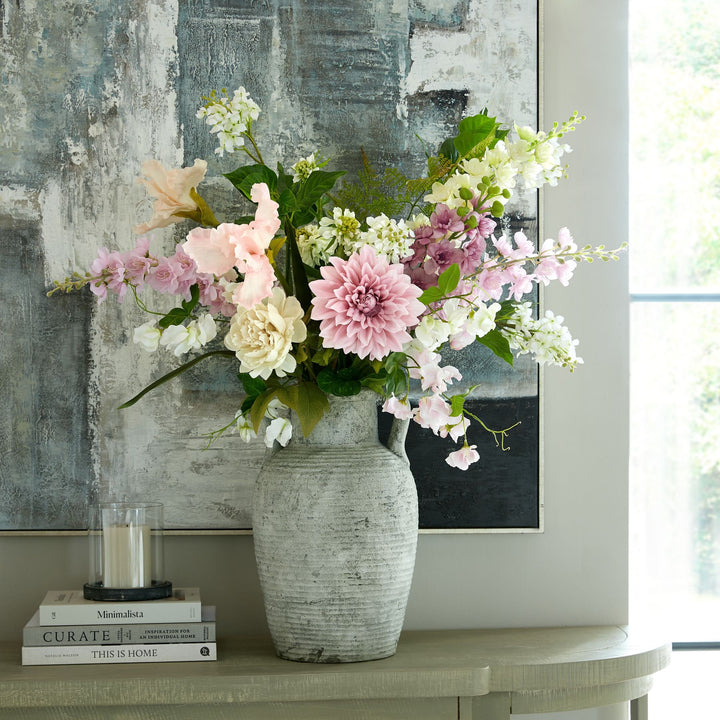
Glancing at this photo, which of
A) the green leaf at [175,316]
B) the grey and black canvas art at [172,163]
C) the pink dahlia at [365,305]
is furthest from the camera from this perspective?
the grey and black canvas art at [172,163]

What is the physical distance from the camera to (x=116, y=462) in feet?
5.04

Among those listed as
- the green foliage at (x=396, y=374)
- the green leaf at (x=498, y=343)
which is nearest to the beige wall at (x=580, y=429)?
the green leaf at (x=498, y=343)

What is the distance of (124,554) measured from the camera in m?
1.36

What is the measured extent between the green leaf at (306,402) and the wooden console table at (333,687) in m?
0.35

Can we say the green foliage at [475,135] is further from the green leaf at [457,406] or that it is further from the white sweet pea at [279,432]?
the white sweet pea at [279,432]

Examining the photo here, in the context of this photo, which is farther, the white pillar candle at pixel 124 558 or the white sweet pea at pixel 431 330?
the white pillar candle at pixel 124 558

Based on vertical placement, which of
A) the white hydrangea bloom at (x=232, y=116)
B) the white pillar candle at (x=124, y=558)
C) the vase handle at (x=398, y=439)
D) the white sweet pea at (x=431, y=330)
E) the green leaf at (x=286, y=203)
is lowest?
the white pillar candle at (x=124, y=558)

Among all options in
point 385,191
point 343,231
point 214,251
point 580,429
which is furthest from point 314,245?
point 580,429

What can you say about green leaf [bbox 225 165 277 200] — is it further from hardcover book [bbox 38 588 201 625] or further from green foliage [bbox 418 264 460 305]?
hardcover book [bbox 38 588 201 625]

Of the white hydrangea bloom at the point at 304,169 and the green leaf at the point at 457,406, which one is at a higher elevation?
the white hydrangea bloom at the point at 304,169

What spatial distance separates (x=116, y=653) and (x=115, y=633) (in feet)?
0.09

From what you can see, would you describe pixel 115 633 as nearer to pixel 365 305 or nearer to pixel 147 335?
pixel 147 335

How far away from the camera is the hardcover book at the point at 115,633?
1.29 m

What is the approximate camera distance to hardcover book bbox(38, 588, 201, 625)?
131cm
